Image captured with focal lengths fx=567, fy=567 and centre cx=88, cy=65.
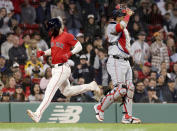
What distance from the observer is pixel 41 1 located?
18.5m

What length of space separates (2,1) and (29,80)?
403 cm

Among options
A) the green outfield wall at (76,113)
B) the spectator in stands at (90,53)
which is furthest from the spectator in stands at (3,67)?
the spectator in stands at (90,53)

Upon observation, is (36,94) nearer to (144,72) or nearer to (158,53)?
(144,72)

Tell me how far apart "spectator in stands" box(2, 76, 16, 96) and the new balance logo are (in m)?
1.39

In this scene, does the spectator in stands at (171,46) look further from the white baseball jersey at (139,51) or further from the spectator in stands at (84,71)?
the spectator in stands at (84,71)

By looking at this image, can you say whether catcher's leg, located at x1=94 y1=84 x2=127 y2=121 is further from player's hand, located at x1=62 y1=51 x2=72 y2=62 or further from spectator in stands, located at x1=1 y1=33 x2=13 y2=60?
spectator in stands, located at x1=1 y1=33 x2=13 y2=60

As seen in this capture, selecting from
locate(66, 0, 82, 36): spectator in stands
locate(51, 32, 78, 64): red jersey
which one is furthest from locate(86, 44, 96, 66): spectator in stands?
locate(51, 32, 78, 64): red jersey

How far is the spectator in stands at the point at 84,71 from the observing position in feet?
49.6

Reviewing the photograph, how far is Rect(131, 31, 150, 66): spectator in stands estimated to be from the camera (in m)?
16.4

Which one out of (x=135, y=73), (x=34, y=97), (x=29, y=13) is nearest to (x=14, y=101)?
(x=34, y=97)

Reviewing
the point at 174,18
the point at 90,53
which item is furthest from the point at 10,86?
the point at 174,18

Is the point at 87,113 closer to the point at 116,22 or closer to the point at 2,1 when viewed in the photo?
the point at 116,22

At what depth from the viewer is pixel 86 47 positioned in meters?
16.3

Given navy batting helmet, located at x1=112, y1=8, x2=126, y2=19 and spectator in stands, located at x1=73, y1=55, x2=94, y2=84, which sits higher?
navy batting helmet, located at x1=112, y1=8, x2=126, y2=19
